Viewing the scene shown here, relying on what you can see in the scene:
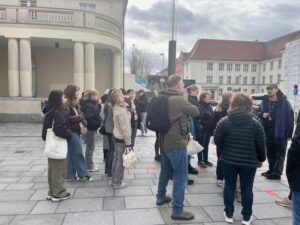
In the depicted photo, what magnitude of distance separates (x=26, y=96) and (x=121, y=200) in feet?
44.3

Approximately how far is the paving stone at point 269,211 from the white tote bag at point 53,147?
3.20m

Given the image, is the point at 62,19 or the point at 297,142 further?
the point at 62,19

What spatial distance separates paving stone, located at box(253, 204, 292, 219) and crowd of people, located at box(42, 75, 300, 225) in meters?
0.22

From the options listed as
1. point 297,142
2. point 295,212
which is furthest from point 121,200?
point 297,142

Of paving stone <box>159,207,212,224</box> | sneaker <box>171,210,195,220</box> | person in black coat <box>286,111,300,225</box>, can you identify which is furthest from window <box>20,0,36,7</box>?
person in black coat <box>286,111,300,225</box>

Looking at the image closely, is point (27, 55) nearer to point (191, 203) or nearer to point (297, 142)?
point (191, 203)

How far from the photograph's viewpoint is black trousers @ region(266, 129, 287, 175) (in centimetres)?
633

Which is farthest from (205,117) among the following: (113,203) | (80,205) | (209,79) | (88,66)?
(209,79)

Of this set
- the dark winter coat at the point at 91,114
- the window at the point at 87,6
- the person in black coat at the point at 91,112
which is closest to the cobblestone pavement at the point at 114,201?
the person in black coat at the point at 91,112

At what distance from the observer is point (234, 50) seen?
75.1m

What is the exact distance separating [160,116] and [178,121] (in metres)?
0.26

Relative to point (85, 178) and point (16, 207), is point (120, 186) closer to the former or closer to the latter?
point (85, 178)

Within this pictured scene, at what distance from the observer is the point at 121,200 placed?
5.03 m

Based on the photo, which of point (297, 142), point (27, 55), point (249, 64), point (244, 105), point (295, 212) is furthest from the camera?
point (249, 64)
